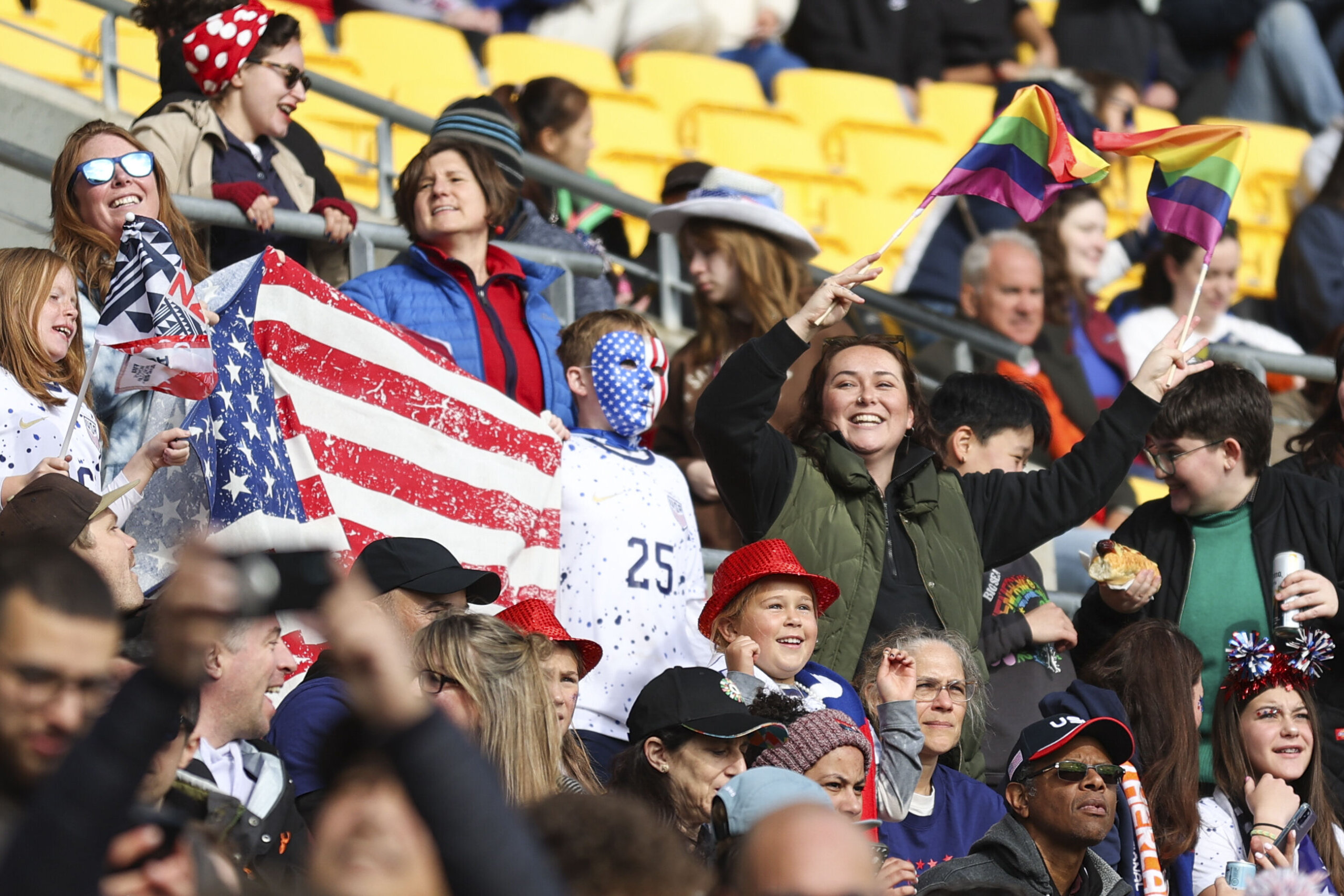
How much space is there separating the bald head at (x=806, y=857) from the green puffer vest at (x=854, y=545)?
8.20ft

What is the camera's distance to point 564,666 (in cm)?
432

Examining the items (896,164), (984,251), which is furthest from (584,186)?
(896,164)

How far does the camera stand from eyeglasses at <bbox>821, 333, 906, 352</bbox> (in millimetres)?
5109

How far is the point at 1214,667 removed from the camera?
5.29m

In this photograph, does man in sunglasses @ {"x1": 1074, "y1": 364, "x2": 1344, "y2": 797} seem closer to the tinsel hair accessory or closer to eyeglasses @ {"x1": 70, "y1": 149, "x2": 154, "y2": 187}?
the tinsel hair accessory

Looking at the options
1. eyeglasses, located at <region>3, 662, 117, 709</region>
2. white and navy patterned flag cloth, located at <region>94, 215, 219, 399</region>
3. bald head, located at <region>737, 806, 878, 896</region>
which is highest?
white and navy patterned flag cloth, located at <region>94, 215, 219, 399</region>

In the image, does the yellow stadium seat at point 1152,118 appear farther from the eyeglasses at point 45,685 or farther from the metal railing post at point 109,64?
the eyeglasses at point 45,685

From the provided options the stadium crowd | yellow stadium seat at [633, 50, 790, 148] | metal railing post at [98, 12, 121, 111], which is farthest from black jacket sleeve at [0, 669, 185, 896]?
yellow stadium seat at [633, 50, 790, 148]

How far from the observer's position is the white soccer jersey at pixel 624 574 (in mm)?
4770

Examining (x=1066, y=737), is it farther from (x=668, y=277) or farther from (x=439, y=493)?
(x=668, y=277)

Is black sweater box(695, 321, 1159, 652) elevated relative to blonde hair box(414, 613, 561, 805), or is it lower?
elevated

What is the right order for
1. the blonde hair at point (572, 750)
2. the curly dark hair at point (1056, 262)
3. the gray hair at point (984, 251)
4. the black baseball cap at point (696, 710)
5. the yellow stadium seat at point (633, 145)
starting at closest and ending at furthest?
the blonde hair at point (572, 750) → the black baseball cap at point (696, 710) → the gray hair at point (984, 251) → the curly dark hair at point (1056, 262) → the yellow stadium seat at point (633, 145)

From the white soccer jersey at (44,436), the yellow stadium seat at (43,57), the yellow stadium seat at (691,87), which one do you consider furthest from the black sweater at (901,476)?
the yellow stadium seat at (691,87)

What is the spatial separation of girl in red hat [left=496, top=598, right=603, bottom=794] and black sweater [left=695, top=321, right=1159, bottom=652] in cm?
55
